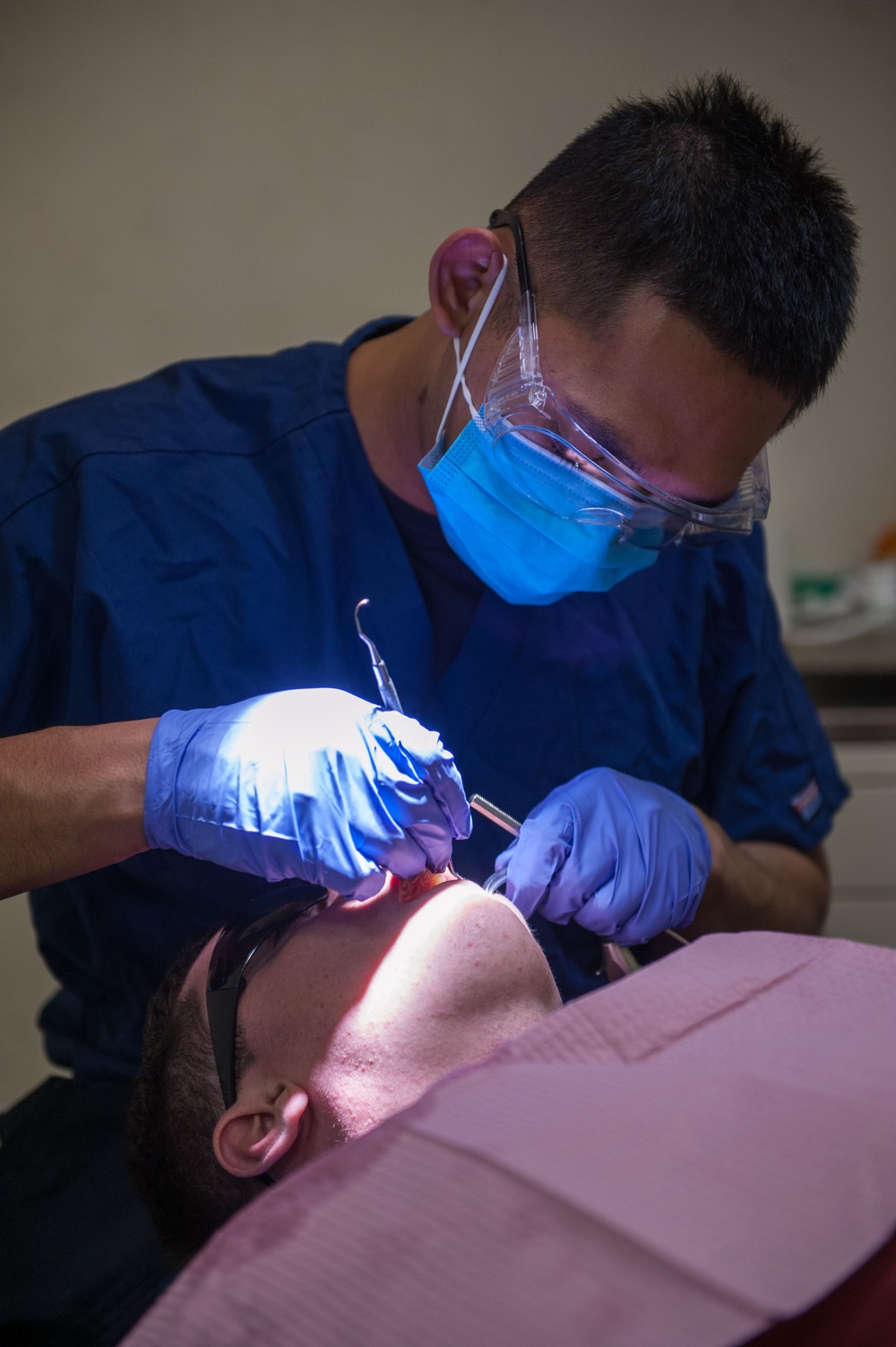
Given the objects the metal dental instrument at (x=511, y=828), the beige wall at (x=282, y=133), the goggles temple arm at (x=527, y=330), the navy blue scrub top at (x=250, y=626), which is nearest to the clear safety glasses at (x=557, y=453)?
the goggles temple arm at (x=527, y=330)

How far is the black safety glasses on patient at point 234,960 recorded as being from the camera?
43.9 inches

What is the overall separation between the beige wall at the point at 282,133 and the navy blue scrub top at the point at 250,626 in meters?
0.85

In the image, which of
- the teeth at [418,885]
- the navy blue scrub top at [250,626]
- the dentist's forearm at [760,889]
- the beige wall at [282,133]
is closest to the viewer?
the teeth at [418,885]

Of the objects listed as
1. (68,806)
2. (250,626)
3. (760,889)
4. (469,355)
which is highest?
(469,355)

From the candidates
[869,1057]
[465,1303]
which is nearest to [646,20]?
[869,1057]

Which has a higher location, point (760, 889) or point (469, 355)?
point (469, 355)

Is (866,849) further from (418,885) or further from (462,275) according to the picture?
(462,275)

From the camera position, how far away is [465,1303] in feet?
2.06

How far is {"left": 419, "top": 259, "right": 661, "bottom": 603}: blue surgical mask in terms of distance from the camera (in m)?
1.14

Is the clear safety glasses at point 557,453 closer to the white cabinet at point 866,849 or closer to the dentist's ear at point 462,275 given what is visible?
the dentist's ear at point 462,275

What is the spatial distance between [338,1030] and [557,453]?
0.67 m

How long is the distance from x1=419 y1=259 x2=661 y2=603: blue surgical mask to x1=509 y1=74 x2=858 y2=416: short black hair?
0.38 ft

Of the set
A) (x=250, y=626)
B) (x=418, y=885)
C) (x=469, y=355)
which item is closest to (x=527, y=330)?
(x=469, y=355)

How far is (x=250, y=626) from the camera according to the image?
1266 mm
